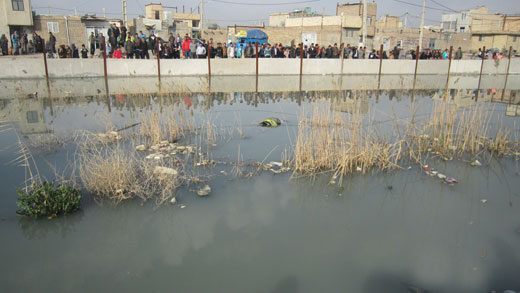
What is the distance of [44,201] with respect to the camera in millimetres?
4539

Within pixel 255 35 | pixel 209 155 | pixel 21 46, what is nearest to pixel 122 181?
pixel 209 155

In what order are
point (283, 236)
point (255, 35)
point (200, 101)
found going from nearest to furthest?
point (283, 236), point (200, 101), point (255, 35)

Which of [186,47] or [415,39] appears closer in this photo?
[186,47]

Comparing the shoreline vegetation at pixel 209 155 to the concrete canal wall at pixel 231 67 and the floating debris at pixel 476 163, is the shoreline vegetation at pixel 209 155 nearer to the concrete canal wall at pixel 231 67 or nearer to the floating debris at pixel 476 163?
the floating debris at pixel 476 163

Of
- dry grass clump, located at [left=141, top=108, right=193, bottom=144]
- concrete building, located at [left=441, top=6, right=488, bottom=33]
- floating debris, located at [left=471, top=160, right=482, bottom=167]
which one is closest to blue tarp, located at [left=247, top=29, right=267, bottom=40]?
dry grass clump, located at [left=141, top=108, right=193, bottom=144]

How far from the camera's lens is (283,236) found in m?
4.36

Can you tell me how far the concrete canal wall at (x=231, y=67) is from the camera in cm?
1605

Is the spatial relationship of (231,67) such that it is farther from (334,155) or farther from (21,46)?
(21,46)

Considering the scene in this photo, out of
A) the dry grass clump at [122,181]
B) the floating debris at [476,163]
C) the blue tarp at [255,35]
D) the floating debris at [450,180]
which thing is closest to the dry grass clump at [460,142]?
the floating debris at [476,163]

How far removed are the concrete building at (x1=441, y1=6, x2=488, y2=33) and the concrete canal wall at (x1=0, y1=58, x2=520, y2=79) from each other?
4792cm

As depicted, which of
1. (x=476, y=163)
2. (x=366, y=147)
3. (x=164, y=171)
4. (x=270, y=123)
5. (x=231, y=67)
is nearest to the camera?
(x=164, y=171)

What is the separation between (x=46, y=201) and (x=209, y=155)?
2903 millimetres

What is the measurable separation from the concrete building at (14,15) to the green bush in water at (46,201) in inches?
1433

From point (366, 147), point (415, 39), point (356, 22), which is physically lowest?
point (366, 147)
